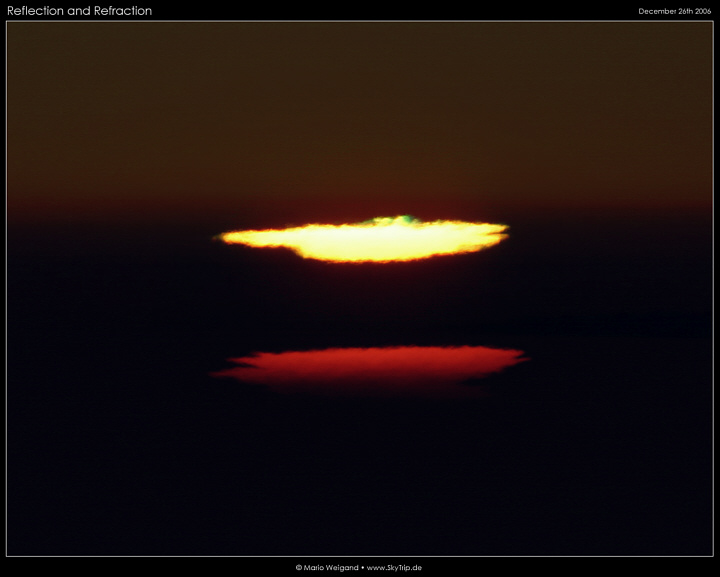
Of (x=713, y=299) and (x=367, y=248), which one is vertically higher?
(x=367, y=248)

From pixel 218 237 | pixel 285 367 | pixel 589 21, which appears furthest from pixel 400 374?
pixel 589 21

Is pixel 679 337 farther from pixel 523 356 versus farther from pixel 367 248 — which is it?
pixel 367 248

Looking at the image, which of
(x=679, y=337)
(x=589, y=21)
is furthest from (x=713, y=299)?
(x=589, y=21)

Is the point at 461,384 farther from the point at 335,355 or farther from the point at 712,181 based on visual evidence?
the point at 712,181

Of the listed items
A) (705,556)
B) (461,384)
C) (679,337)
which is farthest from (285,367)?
(705,556)

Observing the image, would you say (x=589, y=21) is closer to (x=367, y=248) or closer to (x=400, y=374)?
(x=367, y=248)

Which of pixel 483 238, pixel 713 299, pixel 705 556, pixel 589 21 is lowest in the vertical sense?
pixel 705 556

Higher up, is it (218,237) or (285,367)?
(218,237)

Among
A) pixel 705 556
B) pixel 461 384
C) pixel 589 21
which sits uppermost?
pixel 589 21
